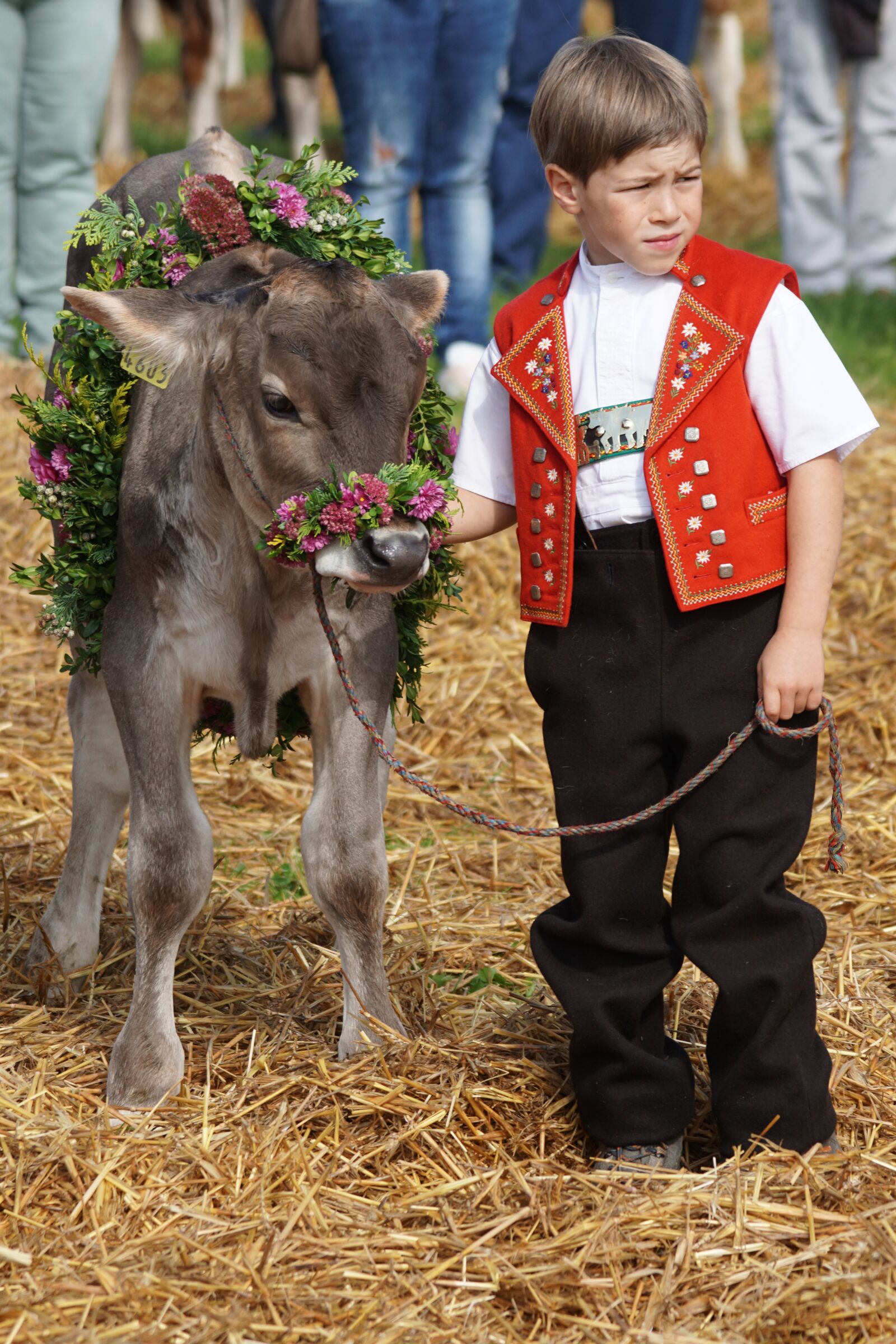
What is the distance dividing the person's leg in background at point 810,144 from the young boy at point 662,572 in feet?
23.8

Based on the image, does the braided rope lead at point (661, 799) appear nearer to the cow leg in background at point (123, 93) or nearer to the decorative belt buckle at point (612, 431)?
the decorative belt buckle at point (612, 431)

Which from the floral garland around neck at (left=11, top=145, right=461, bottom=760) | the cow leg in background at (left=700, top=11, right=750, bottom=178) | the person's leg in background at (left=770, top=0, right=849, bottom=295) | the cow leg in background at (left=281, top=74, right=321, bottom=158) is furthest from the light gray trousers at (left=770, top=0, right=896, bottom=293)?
the floral garland around neck at (left=11, top=145, right=461, bottom=760)

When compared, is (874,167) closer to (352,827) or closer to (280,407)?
(352,827)

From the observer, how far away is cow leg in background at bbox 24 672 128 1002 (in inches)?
156

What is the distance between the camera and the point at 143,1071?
10.9ft

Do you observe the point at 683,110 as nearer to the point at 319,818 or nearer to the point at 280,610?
the point at 280,610

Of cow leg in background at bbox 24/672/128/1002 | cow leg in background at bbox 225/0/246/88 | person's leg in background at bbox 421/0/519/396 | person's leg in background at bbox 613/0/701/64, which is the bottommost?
cow leg in background at bbox 24/672/128/1002

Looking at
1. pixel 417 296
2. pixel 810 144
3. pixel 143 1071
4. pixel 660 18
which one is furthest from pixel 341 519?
pixel 660 18

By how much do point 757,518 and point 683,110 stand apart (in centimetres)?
69

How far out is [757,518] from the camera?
2.90 metres

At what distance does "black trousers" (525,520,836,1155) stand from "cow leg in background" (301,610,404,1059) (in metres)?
0.37

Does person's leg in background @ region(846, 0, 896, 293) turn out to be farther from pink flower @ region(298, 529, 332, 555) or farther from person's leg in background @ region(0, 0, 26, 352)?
pink flower @ region(298, 529, 332, 555)

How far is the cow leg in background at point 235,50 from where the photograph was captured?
16781mm

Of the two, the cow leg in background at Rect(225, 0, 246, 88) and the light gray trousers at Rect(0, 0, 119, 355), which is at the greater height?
the cow leg in background at Rect(225, 0, 246, 88)
